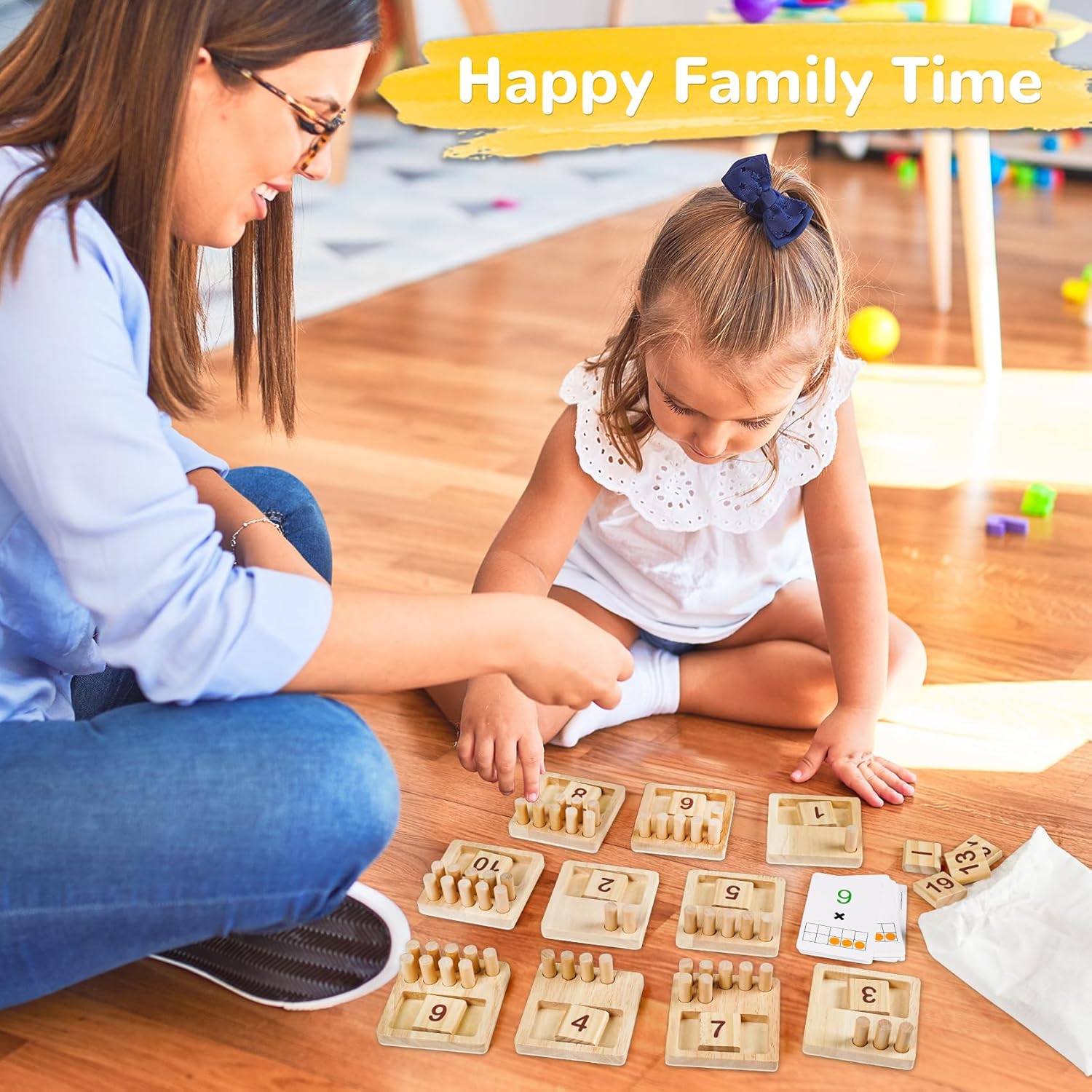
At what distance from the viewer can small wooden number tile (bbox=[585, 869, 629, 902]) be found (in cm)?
98

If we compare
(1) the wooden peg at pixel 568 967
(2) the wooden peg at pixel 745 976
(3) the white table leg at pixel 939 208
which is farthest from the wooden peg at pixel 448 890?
(3) the white table leg at pixel 939 208

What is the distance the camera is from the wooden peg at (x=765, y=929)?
0.93 metres

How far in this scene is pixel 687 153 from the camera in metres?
3.96

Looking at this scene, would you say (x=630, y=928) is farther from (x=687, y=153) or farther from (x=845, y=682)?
(x=687, y=153)

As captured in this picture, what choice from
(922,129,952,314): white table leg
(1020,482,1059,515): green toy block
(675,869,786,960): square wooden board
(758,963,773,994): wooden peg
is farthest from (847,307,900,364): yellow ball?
(758,963,773,994): wooden peg

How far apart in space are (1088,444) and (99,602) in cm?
156

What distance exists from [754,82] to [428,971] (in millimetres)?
1889

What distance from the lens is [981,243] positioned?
81.5 inches

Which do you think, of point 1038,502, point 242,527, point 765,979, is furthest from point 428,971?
point 1038,502

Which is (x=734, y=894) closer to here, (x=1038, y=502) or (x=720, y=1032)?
(x=720, y=1032)

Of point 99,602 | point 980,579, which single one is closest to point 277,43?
point 99,602

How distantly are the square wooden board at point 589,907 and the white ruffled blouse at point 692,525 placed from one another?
306 mm

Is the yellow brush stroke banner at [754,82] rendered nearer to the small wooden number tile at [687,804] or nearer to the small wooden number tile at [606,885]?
the small wooden number tile at [687,804]

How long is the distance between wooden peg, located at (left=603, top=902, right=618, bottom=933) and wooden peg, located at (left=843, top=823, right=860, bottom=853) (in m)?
0.20
